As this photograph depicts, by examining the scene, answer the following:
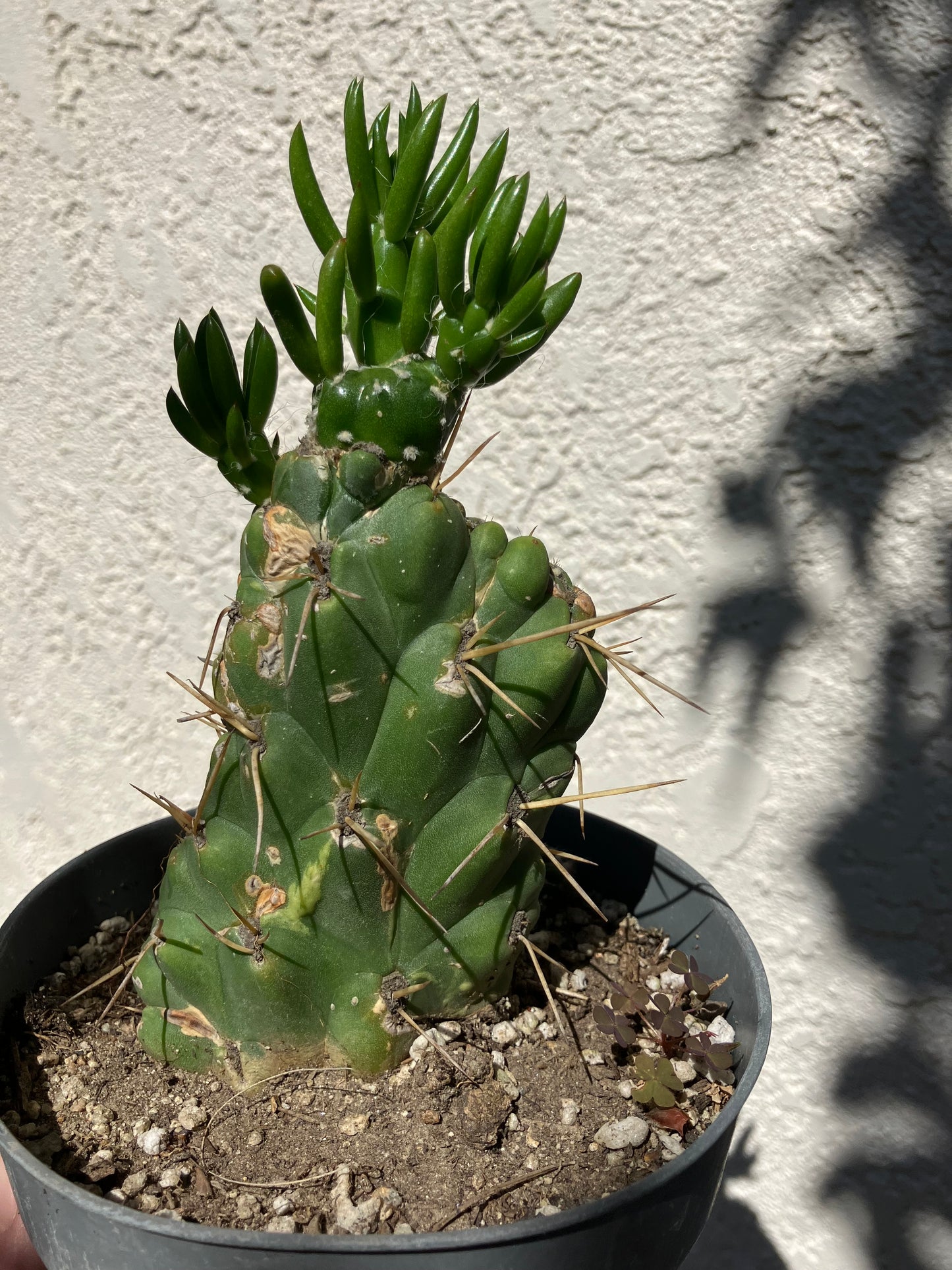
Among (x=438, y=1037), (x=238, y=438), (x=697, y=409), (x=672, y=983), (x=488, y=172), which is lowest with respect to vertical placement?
(x=672, y=983)

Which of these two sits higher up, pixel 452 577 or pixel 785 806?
pixel 452 577

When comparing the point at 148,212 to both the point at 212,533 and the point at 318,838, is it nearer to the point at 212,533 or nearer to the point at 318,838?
the point at 212,533

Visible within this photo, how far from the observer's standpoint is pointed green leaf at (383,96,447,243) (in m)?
0.60

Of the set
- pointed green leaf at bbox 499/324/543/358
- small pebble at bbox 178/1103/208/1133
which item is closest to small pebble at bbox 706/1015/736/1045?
small pebble at bbox 178/1103/208/1133

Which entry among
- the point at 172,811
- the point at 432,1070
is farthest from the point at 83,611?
the point at 432,1070

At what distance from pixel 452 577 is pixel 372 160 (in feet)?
0.93

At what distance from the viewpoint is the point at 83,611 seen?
1.52 metres

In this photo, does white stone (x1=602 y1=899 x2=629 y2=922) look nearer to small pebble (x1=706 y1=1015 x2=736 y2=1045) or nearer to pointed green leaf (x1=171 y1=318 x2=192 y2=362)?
small pebble (x1=706 y1=1015 x2=736 y2=1045)

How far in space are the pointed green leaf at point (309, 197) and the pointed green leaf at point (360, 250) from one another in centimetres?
4

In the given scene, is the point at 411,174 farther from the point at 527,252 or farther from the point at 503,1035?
the point at 503,1035

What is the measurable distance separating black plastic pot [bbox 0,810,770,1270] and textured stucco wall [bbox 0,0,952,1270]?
519 millimetres

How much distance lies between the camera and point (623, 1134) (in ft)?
2.24

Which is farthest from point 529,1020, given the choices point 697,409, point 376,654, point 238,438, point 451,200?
point 697,409

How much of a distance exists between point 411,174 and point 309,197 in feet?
0.26
